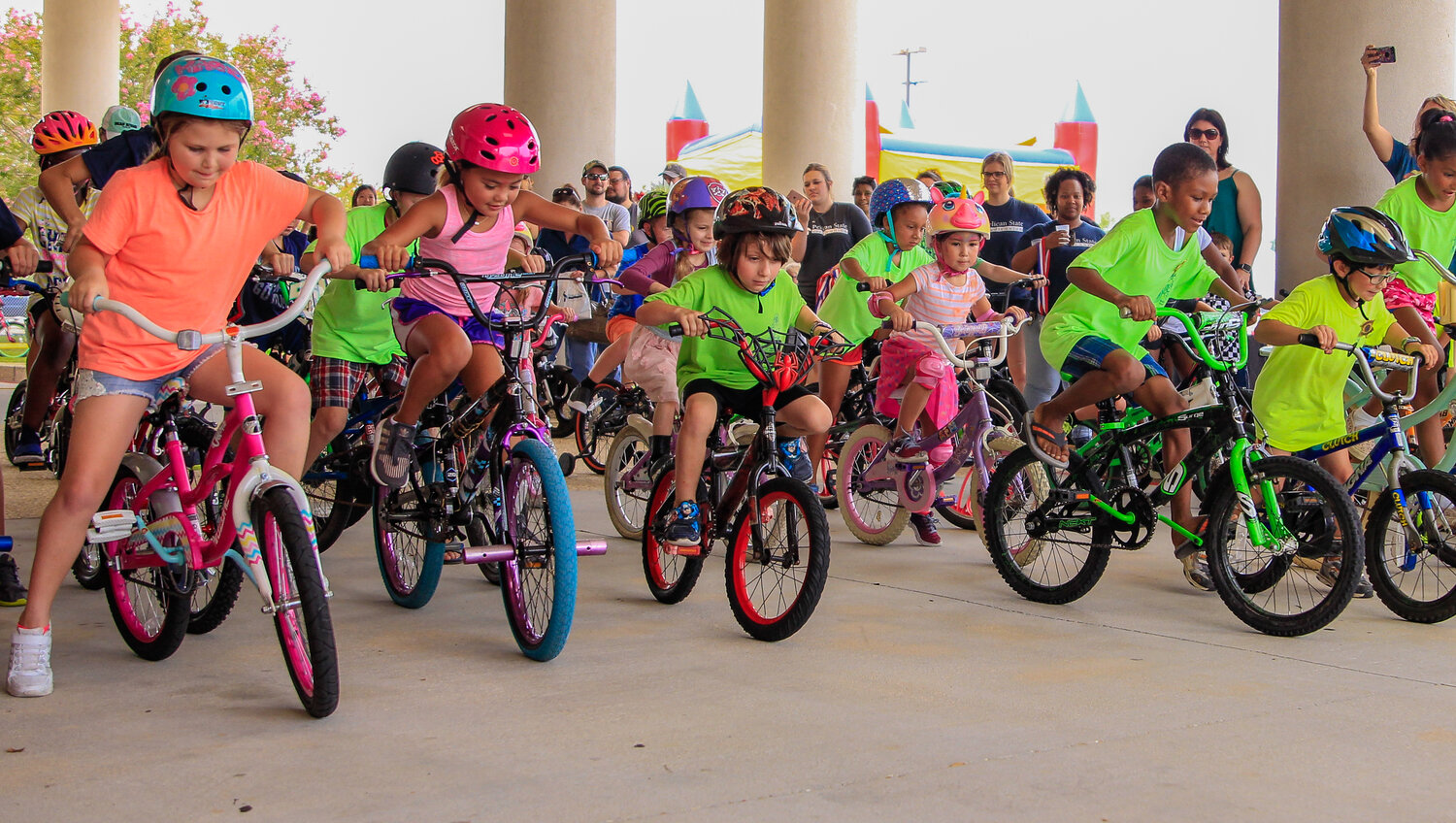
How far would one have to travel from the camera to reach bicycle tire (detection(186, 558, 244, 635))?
4.42 m

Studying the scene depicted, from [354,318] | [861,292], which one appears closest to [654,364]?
[861,292]

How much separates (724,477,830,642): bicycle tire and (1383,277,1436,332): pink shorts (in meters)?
3.35

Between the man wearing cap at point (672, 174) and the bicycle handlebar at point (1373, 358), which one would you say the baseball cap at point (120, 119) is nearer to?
the man wearing cap at point (672, 174)

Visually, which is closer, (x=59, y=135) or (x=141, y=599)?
(x=141, y=599)

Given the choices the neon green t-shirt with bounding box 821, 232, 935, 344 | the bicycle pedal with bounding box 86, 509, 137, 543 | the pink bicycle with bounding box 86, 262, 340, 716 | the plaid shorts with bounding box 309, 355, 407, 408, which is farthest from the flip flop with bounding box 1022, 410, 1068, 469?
the bicycle pedal with bounding box 86, 509, 137, 543

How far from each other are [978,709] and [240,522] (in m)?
2.11

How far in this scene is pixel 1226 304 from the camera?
6.95 meters

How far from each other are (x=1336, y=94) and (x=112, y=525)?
22.9 feet

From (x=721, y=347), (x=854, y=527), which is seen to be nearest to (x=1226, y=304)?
(x=854, y=527)

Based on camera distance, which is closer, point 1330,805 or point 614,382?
point 1330,805

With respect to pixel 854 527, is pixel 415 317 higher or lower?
higher

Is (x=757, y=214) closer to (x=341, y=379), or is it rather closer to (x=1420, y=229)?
(x=341, y=379)

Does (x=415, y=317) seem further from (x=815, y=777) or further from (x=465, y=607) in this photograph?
(x=815, y=777)

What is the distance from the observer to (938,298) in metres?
7.12
